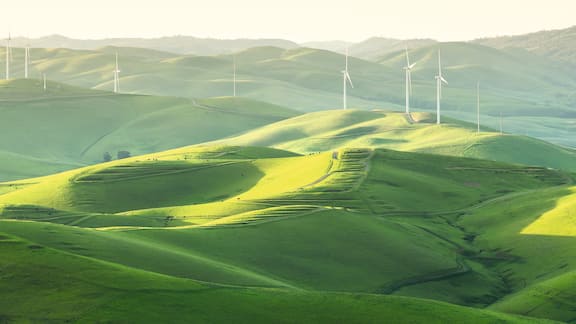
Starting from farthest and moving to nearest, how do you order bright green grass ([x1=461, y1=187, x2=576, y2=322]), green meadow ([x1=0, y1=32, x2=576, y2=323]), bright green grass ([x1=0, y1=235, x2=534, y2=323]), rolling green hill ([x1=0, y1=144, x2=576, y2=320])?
bright green grass ([x1=461, y1=187, x2=576, y2=322])
rolling green hill ([x1=0, y1=144, x2=576, y2=320])
green meadow ([x1=0, y1=32, x2=576, y2=323])
bright green grass ([x1=0, y1=235, x2=534, y2=323])

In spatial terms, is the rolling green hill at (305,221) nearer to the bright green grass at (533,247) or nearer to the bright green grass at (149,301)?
the bright green grass at (533,247)

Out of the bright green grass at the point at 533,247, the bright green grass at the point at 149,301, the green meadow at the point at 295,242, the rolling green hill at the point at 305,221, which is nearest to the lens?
the bright green grass at the point at 149,301

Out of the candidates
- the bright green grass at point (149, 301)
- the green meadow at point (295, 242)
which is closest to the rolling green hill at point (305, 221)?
the green meadow at point (295, 242)

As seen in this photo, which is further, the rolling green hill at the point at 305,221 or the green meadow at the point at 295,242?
the rolling green hill at the point at 305,221

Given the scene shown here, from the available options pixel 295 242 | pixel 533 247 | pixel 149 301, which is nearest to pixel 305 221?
pixel 295 242

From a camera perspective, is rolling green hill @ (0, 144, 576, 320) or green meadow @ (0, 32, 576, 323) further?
rolling green hill @ (0, 144, 576, 320)

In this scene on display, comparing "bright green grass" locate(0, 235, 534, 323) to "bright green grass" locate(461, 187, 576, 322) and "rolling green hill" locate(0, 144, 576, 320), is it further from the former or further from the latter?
"bright green grass" locate(461, 187, 576, 322)

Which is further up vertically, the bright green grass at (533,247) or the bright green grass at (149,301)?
the bright green grass at (149,301)

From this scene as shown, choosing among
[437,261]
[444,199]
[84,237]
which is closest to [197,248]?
[84,237]

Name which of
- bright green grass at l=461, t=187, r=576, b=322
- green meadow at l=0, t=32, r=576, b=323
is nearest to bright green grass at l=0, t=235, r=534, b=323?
green meadow at l=0, t=32, r=576, b=323
